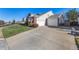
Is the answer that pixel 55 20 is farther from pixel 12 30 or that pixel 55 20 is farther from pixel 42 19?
pixel 12 30

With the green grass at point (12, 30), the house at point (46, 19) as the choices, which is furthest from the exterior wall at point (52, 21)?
the green grass at point (12, 30)

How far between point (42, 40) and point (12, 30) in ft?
1.28

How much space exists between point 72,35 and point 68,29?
89 millimetres

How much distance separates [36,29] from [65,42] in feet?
1.29

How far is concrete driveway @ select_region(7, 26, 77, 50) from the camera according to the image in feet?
8.46

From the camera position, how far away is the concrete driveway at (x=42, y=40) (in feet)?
8.46

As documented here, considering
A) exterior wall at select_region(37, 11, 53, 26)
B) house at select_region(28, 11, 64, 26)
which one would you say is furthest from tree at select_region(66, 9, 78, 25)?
exterior wall at select_region(37, 11, 53, 26)

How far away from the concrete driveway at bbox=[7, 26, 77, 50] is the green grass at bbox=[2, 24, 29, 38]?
45 millimetres
